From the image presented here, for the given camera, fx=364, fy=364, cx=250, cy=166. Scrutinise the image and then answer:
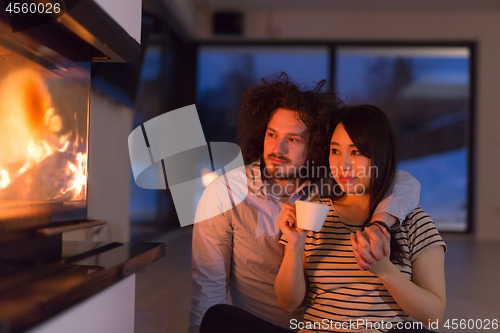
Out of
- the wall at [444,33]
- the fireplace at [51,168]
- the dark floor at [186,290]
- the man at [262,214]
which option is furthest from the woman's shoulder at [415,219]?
the wall at [444,33]

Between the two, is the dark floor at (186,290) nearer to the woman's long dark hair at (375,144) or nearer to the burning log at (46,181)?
the burning log at (46,181)

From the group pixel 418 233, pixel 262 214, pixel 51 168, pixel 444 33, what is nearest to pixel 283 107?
pixel 262 214

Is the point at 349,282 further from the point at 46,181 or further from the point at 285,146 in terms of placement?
the point at 46,181

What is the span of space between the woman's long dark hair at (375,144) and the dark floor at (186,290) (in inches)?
47.4

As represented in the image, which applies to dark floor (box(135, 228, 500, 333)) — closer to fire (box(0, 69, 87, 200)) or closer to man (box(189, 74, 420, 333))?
man (box(189, 74, 420, 333))

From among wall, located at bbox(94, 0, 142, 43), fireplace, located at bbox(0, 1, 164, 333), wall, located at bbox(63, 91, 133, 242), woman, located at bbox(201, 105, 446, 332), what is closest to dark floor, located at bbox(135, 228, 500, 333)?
wall, located at bbox(63, 91, 133, 242)

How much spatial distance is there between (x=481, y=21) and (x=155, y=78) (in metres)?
4.14

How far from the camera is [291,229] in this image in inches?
42.9

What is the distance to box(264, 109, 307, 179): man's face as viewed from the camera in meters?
1.44

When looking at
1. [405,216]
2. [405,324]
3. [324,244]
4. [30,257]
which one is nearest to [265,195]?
[324,244]

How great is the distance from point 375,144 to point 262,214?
1.73 feet

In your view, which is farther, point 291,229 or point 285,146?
point 285,146

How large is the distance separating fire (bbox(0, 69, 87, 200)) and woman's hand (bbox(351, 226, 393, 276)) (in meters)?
0.85

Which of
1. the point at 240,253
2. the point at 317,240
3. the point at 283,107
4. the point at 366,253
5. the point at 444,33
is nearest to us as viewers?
the point at 366,253
